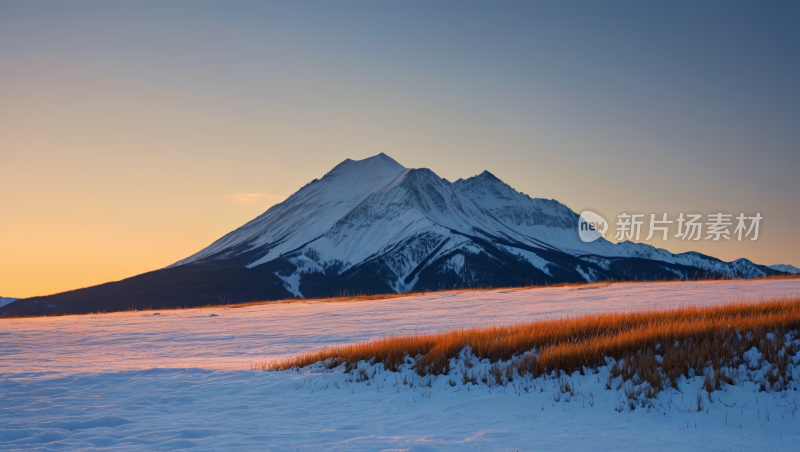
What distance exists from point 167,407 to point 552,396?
7181 mm

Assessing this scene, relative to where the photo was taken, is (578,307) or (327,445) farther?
(578,307)

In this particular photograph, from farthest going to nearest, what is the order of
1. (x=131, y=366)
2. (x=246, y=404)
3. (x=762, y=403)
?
(x=131, y=366)
(x=246, y=404)
(x=762, y=403)

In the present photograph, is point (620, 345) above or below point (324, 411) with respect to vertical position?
above

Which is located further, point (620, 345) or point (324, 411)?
point (620, 345)

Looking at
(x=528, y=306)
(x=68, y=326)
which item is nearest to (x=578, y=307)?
(x=528, y=306)

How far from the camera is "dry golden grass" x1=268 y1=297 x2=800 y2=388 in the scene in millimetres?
9648

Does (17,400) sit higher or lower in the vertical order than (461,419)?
higher

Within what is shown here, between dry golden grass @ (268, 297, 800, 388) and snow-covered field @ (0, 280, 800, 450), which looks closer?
snow-covered field @ (0, 280, 800, 450)

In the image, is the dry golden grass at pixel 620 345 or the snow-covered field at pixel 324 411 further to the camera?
the dry golden grass at pixel 620 345

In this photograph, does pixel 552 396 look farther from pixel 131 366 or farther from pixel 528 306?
pixel 528 306

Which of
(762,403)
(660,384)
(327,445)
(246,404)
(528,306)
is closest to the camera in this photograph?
(327,445)

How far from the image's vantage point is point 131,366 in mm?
13234

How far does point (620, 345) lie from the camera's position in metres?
10.7

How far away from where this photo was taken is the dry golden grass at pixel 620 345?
31.7ft
